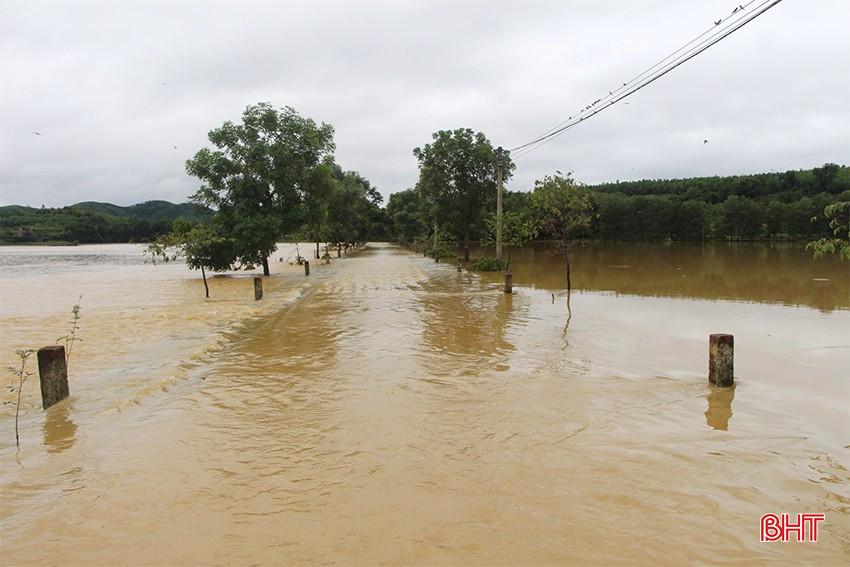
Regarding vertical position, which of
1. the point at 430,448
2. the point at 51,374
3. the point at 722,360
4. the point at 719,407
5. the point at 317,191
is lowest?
the point at 719,407

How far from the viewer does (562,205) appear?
62.5 ft

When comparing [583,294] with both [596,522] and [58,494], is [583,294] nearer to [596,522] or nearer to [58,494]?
[596,522]

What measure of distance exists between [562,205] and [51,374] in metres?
15.7

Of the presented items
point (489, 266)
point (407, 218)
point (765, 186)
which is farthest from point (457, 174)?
point (765, 186)

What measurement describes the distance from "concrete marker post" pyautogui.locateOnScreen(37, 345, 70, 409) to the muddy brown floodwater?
45 cm

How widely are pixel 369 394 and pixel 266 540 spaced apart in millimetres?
4028

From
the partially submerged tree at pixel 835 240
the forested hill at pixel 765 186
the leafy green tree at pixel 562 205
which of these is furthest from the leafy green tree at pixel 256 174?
the forested hill at pixel 765 186

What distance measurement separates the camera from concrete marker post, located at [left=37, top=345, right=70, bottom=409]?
7.87 metres

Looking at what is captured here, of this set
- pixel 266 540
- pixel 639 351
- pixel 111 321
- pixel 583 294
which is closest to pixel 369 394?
pixel 266 540

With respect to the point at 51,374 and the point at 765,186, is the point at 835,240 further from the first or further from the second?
the point at 765,186

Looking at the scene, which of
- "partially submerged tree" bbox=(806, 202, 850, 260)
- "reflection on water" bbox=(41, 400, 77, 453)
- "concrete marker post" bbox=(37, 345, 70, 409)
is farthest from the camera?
"concrete marker post" bbox=(37, 345, 70, 409)

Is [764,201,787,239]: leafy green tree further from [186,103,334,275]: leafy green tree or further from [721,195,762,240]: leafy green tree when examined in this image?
[186,103,334,275]: leafy green tree

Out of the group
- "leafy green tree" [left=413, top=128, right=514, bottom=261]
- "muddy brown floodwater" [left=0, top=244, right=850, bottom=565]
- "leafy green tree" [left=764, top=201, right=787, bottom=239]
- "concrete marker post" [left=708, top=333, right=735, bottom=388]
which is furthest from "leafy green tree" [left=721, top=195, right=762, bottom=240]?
"concrete marker post" [left=708, top=333, right=735, bottom=388]

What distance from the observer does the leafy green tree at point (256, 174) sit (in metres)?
29.8
